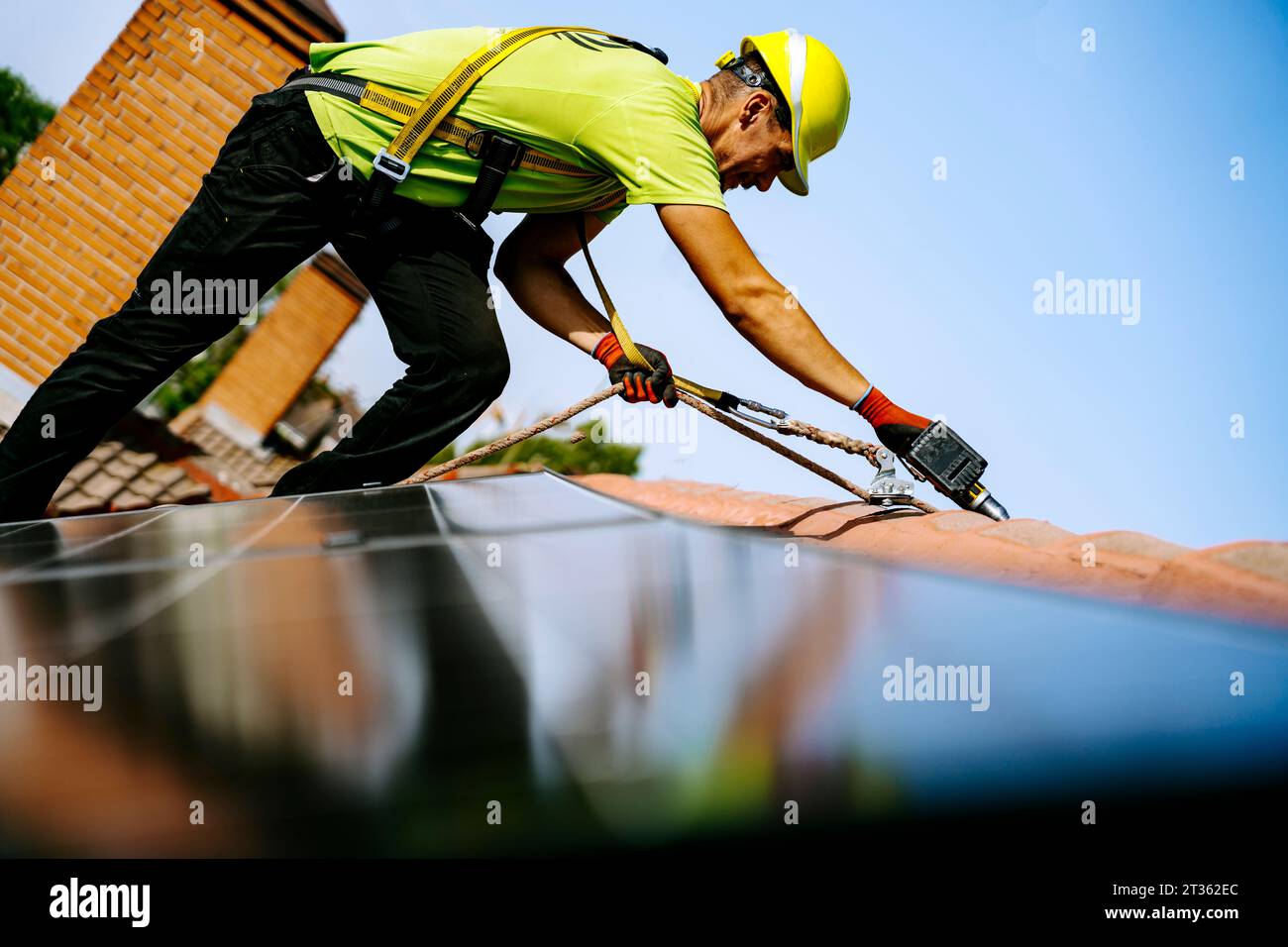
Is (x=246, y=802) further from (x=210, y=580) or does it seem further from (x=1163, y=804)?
(x=1163, y=804)

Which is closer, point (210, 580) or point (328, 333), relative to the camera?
point (210, 580)

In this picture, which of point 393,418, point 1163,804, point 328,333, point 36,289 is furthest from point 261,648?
point 328,333

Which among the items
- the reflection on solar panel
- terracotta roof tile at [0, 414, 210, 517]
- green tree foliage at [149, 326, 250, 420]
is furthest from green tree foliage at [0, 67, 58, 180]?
the reflection on solar panel

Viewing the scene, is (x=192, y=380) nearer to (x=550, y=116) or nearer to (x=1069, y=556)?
(x=550, y=116)

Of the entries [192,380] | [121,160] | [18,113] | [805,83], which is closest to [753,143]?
[805,83]

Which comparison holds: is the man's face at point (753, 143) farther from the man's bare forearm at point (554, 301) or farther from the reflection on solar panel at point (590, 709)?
the reflection on solar panel at point (590, 709)

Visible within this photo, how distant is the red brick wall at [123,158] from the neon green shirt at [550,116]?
4134 millimetres

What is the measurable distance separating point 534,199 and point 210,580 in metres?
1.47

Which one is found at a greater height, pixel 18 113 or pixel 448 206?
pixel 18 113

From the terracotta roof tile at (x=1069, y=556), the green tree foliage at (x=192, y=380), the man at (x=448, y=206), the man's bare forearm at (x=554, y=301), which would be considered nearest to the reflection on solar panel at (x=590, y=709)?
the terracotta roof tile at (x=1069, y=556)

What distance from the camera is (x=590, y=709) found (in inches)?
41.0

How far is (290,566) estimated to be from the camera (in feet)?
4.99

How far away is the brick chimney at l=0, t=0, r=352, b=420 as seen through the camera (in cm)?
593

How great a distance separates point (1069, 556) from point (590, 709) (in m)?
Answer: 0.87
